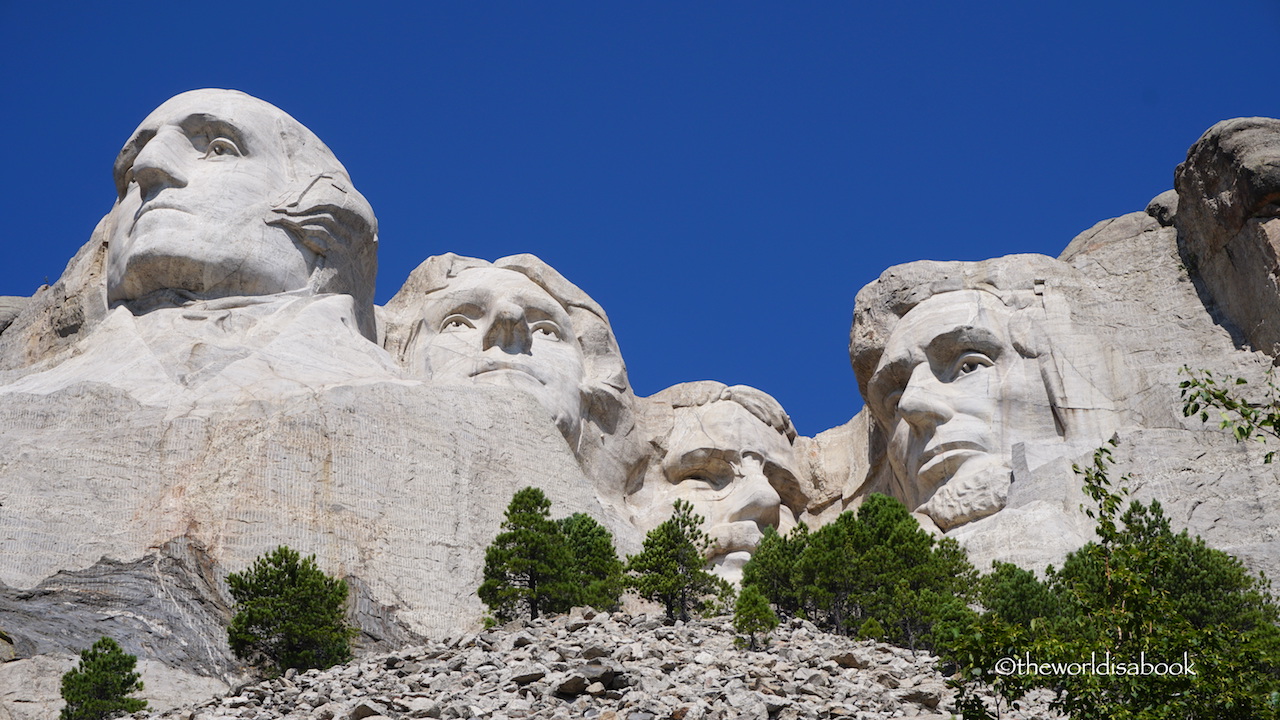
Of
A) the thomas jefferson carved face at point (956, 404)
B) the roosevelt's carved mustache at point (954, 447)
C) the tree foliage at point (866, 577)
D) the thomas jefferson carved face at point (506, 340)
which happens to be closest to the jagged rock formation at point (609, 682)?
the tree foliage at point (866, 577)

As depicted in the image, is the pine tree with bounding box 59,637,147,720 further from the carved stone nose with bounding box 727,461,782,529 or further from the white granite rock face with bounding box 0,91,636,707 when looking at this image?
the carved stone nose with bounding box 727,461,782,529

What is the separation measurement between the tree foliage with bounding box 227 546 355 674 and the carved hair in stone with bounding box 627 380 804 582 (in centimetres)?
1128

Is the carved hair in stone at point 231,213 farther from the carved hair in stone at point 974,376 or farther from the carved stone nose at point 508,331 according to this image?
the carved hair in stone at point 974,376

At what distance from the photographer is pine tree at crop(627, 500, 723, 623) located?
20.2 meters

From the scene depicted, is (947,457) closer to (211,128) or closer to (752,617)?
(752,617)

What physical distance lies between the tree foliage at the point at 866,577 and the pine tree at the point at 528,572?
2.63 metres

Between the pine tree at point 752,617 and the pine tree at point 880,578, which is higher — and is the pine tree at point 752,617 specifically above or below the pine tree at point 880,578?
below

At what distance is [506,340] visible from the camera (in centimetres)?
3084

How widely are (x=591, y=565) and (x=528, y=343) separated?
10350 millimetres

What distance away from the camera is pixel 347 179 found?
95.6 ft

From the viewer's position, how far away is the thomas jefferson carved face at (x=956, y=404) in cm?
2838

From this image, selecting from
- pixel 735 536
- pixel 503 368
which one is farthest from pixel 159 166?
pixel 735 536

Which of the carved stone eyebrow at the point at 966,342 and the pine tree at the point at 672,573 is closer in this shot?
the pine tree at the point at 672,573

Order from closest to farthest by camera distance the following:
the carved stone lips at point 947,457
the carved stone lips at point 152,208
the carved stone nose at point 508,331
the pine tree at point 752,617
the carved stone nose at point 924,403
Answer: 1. the pine tree at point 752,617
2. the carved stone lips at point 152,208
3. the carved stone lips at point 947,457
4. the carved stone nose at point 924,403
5. the carved stone nose at point 508,331
